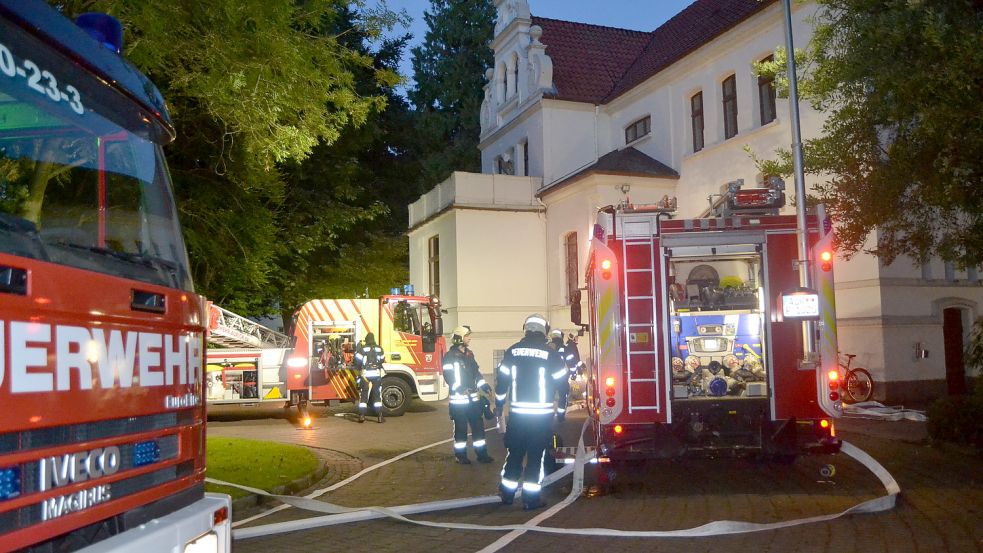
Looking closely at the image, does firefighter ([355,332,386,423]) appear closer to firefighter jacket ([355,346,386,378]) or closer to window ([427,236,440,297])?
firefighter jacket ([355,346,386,378])

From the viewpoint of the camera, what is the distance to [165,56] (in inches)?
367

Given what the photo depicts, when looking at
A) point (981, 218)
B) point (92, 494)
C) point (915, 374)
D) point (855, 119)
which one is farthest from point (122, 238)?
point (915, 374)

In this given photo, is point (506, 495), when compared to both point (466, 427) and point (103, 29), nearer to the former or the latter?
point (466, 427)

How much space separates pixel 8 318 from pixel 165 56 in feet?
24.6

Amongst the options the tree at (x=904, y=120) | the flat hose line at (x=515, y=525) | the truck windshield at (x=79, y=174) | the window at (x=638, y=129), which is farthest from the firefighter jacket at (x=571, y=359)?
the truck windshield at (x=79, y=174)

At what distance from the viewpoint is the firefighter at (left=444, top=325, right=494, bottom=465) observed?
11.8m

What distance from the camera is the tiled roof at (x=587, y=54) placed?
31141mm

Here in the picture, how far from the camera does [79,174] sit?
140 inches

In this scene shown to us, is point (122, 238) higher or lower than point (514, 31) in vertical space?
lower

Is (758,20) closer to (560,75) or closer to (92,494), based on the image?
(560,75)

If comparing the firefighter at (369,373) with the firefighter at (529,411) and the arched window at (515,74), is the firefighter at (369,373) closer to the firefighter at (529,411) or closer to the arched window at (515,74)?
the firefighter at (529,411)

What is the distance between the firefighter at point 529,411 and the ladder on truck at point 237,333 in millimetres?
9806

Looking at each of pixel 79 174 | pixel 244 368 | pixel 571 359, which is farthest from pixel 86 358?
pixel 244 368

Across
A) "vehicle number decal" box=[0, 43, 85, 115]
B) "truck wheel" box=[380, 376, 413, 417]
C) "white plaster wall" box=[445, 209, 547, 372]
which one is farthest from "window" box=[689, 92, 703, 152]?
"vehicle number decal" box=[0, 43, 85, 115]
